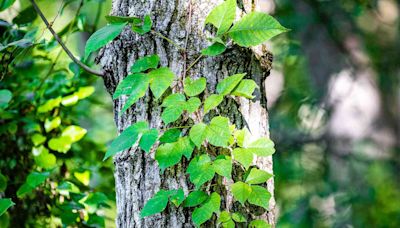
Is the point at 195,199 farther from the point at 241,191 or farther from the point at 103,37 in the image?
the point at 103,37

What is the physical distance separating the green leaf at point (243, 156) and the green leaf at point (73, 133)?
1010 mm

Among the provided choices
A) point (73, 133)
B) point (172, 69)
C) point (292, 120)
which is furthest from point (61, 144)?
point (292, 120)

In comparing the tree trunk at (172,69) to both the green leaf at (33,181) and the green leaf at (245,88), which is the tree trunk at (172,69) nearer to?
the green leaf at (245,88)

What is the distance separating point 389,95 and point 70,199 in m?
4.84

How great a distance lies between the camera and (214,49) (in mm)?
1491

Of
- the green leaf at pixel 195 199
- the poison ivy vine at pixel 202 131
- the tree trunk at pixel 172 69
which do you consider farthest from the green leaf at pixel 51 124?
the green leaf at pixel 195 199

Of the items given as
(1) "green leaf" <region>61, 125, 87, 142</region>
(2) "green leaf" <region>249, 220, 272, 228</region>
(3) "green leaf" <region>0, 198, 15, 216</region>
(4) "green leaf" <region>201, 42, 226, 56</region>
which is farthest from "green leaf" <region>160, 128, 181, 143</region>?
(1) "green leaf" <region>61, 125, 87, 142</region>

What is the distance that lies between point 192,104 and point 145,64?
0.59 ft

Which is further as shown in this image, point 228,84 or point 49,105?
point 49,105

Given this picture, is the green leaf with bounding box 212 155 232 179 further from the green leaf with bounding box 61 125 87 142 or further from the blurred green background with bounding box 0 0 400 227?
the green leaf with bounding box 61 125 87 142

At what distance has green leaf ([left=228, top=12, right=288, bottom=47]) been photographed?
4.72ft

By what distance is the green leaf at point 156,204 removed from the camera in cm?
145

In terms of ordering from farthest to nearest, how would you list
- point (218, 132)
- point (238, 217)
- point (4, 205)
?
point (4, 205), point (238, 217), point (218, 132)

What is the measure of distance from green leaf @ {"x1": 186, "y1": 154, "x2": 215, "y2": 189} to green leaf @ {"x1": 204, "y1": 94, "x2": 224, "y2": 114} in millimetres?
125
